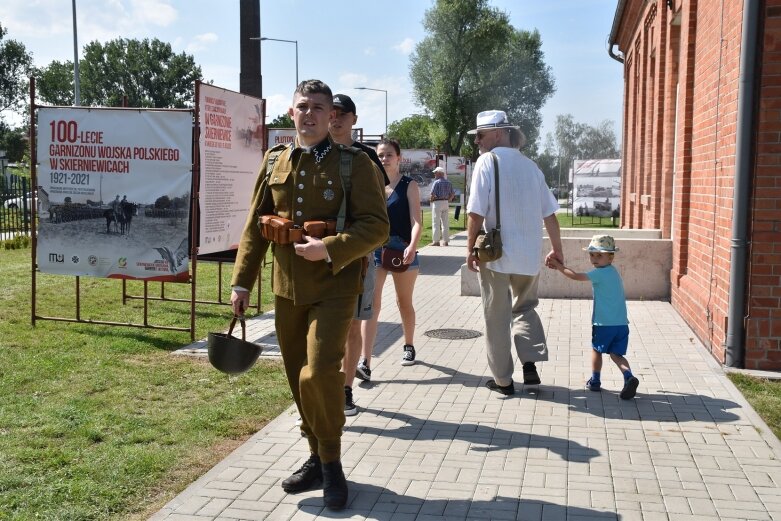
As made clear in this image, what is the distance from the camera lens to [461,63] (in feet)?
213

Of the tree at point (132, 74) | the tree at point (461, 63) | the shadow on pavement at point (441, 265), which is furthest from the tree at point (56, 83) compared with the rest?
the shadow on pavement at point (441, 265)

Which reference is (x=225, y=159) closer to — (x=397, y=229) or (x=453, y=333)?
(x=397, y=229)

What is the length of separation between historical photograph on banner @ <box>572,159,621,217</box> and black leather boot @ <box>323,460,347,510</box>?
35.1 metres

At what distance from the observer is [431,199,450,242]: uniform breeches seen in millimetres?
21953

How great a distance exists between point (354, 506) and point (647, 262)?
780 centimetres

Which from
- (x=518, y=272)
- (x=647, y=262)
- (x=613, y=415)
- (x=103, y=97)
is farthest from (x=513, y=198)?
(x=103, y=97)

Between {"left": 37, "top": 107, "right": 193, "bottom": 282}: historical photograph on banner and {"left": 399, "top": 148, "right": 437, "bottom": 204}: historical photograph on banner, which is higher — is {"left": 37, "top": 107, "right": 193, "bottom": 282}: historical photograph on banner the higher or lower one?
the lower one

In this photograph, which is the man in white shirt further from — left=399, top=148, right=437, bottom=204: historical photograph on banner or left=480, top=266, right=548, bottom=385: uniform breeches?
left=399, top=148, right=437, bottom=204: historical photograph on banner

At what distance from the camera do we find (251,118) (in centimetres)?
908

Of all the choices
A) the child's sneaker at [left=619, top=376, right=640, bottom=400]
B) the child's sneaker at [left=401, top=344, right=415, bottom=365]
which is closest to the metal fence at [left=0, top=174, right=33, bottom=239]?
the child's sneaker at [left=401, top=344, right=415, bottom=365]

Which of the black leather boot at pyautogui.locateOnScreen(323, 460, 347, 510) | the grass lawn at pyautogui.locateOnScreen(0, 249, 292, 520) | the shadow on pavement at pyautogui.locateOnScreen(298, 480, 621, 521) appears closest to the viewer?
the shadow on pavement at pyautogui.locateOnScreen(298, 480, 621, 521)

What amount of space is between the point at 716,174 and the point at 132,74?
87077 millimetres

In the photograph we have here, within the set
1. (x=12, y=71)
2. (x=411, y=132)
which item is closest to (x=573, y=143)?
(x=411, y=132)

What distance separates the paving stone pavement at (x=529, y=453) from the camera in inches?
164
